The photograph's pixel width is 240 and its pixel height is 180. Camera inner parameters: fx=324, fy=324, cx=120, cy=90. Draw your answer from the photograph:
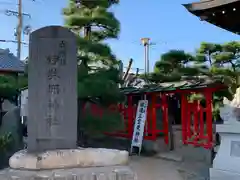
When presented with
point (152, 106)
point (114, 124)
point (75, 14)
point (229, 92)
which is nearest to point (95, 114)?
point (114, 124)

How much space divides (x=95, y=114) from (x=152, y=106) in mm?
1791

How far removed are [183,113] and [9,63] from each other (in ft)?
37.3

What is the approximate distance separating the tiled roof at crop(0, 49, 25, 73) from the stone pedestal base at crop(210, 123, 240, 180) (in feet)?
43.5

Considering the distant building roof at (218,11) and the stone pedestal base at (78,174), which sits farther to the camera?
the distant building roof at (218,11)

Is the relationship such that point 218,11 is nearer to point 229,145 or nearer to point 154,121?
point 229,145

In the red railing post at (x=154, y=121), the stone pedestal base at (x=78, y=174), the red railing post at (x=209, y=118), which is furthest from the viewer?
the red railing post at (x=154, y=121)

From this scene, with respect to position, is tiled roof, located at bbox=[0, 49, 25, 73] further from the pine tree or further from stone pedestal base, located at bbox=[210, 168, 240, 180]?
stone pedestal base, located at bbox=[210, 168, 240, 180]

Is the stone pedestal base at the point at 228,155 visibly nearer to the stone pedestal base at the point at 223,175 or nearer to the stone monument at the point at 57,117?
the stone pedestal base at the point at 223,175

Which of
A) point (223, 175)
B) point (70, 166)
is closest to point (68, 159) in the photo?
point (70, 166)

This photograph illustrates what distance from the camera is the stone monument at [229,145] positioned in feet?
16.1

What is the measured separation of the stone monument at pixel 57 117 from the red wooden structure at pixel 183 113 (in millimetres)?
4670

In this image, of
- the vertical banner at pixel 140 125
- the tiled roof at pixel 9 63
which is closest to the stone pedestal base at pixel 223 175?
the vertical banner at pixel 140 125

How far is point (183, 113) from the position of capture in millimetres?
9391

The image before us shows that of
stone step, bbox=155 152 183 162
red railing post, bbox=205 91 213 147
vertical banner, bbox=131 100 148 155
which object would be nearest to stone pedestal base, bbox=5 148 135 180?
red railing post, bbox=205 91 213 147
